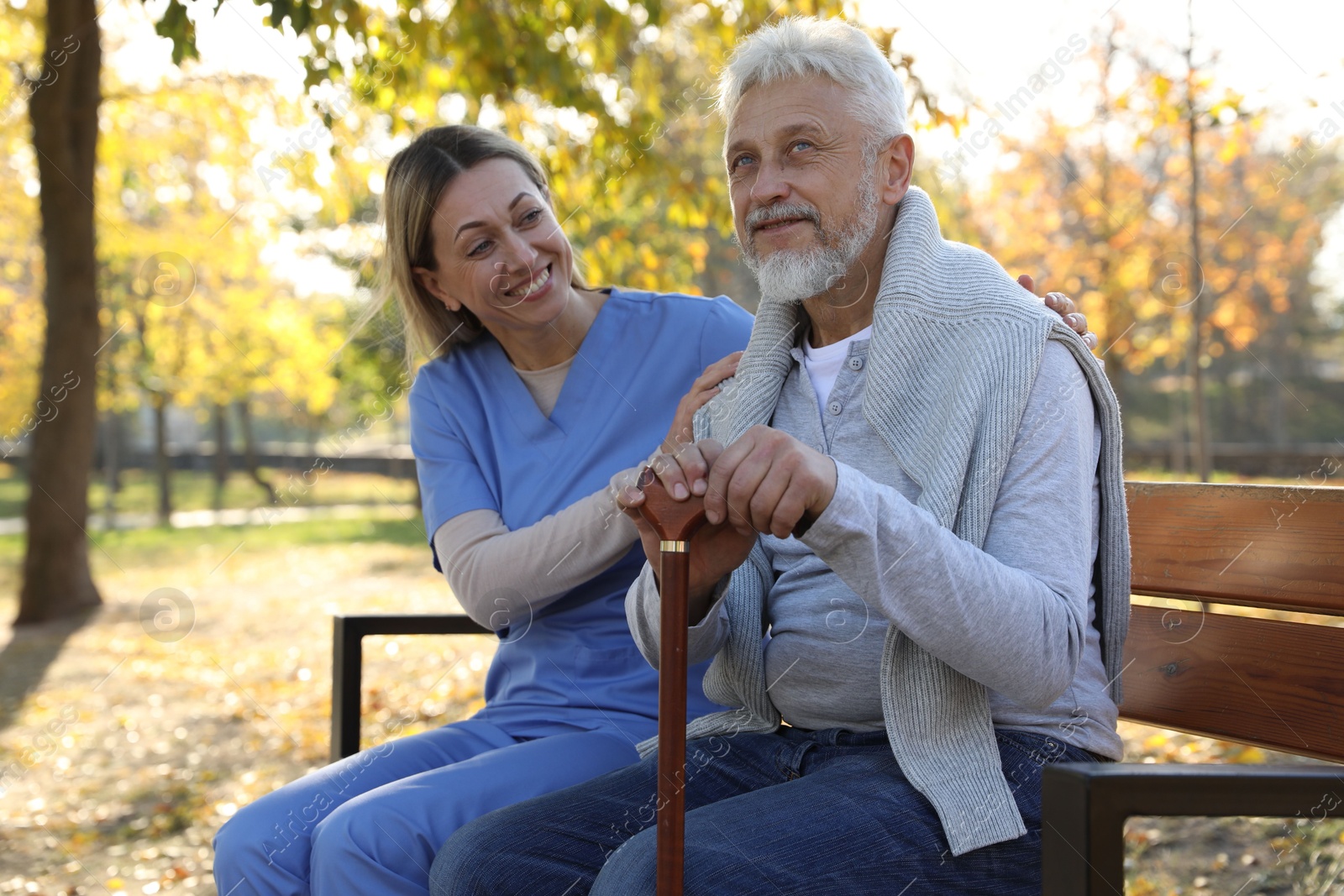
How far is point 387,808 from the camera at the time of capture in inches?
83.7

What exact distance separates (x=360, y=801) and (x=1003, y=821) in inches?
44.7

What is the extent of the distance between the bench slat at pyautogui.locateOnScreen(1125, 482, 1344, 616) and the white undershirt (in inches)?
26.4

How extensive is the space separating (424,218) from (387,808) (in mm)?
1335

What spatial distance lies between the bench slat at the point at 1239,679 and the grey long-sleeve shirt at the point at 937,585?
11.9 inches

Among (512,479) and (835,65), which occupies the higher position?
(835,65)

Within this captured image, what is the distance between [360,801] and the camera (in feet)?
7.01

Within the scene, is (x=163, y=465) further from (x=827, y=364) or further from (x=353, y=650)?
(x=827, y=364)

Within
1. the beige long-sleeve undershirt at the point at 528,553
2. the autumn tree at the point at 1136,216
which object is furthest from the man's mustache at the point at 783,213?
the autumn tree at the point at 1136,216

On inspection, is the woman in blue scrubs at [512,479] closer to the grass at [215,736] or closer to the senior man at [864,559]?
the senior man at [864,559]

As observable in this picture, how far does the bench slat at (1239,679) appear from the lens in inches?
79.8

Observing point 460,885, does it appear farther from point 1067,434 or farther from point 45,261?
point 45,261

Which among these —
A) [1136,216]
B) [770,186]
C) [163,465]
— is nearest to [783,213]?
[770,186]

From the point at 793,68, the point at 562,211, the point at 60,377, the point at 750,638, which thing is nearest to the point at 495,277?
the point at 793,68

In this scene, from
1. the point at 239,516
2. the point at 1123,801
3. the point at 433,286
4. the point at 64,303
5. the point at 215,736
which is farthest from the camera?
the point at 239,516
